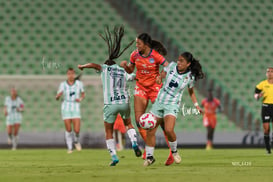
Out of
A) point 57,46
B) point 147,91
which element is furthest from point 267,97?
point 57,46

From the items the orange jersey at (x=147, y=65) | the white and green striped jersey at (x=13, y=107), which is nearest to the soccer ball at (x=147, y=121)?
the orange jersey at (x=147, y=65)

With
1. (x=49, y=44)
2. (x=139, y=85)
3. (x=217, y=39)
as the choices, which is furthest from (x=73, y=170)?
(x=217, y=39)

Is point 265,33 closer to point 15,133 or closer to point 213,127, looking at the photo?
point 213,127

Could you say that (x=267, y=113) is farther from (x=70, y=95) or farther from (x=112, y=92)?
(x=112, y=92)

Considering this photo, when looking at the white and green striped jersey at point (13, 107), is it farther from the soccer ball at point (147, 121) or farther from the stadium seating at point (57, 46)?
the soccer ball at point (147, 121)

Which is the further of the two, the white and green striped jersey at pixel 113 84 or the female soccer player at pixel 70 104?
the female soccer player at pixel 70 104

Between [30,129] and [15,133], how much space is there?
1.39 m

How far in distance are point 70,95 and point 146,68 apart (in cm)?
716

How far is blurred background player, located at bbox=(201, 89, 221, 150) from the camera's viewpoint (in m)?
22.8

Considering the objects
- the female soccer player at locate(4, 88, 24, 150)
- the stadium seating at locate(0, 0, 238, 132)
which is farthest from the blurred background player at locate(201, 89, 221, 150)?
the female soccer player at locate(4, 88, 24, 150)

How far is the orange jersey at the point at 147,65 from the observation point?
40.3 ft

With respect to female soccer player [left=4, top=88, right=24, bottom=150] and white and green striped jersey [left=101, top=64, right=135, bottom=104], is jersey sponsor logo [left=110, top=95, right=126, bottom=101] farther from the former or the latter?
female soccer player [left=4, top=88, right=24, bottom=150]

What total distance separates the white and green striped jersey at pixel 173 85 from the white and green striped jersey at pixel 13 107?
40.3 ft

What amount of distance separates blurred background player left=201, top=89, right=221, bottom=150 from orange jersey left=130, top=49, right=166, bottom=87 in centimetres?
1061
